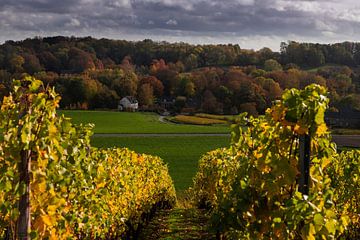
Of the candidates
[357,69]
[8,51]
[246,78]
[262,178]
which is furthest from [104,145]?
[357,69]

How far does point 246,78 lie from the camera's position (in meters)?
94.9

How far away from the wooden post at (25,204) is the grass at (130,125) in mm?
57004

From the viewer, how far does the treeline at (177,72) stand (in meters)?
89.4

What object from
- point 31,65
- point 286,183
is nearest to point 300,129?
point 286,183

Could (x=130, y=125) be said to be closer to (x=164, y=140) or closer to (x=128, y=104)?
(x=164, y=140)

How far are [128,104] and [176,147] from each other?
4670 cm

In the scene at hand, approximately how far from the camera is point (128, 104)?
310 ft

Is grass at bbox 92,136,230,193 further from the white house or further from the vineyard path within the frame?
the white house

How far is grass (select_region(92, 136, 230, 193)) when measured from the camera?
3697cm

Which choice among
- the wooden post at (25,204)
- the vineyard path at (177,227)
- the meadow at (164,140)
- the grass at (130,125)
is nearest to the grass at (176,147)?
the meadow at (164,140)

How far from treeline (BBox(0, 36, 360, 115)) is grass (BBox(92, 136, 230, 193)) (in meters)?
12.8

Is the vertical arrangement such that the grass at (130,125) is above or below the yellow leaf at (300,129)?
below

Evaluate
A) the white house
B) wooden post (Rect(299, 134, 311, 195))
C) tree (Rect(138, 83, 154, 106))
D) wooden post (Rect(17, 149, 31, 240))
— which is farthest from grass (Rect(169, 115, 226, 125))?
wooden post (Rect(17, 149, 31, 240))

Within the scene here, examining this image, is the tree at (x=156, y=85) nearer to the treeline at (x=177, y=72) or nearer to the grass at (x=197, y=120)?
the treeline at (x=177, y=72)
